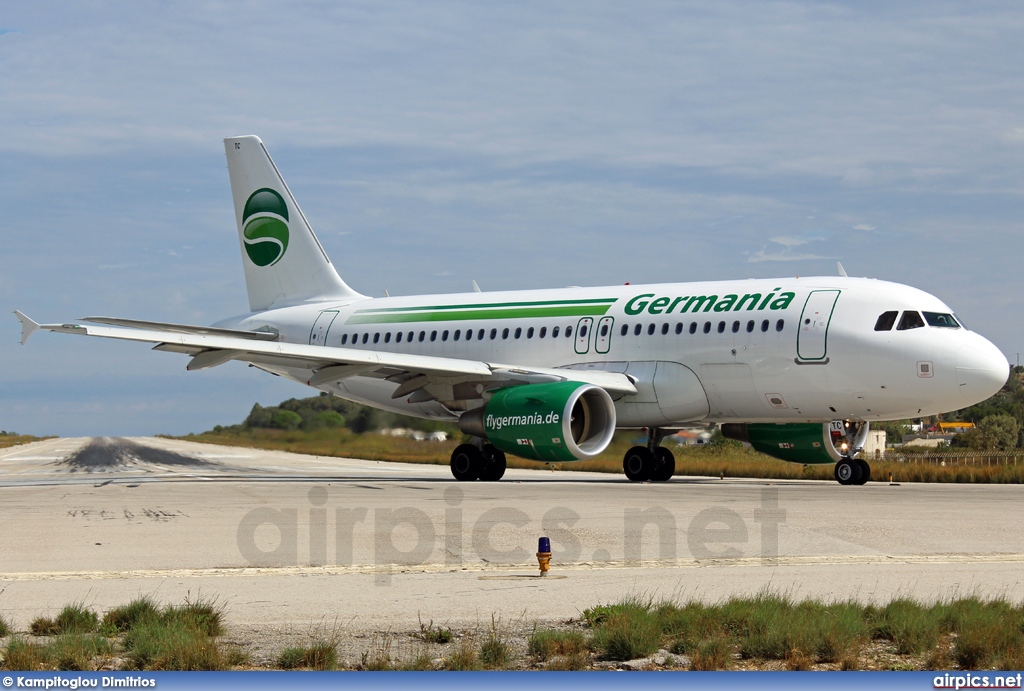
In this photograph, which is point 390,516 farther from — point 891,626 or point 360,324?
point 360,324

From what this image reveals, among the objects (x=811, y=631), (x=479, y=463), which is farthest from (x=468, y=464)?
(x=811, y=631)

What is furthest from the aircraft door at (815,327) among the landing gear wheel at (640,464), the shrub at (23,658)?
the shrub at (23,658)

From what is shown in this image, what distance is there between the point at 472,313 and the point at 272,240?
745cm

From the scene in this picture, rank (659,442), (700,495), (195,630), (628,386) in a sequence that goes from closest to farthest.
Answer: (195,630) → (700,495) → (628,386) → (659,442)

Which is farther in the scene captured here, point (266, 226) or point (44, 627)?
point (266, 226)

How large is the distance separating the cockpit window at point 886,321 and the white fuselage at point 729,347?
8cm

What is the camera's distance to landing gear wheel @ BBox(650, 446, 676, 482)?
87.9 ft

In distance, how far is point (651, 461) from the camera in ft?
87.9

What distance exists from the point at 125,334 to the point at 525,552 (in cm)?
1327

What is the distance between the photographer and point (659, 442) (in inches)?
1059

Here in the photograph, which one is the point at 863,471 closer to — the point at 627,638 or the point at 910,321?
the point at 910,321

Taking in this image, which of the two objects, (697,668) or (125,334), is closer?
(697,668)

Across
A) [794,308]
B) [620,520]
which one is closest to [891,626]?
[620,520]

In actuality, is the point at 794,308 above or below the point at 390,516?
above
